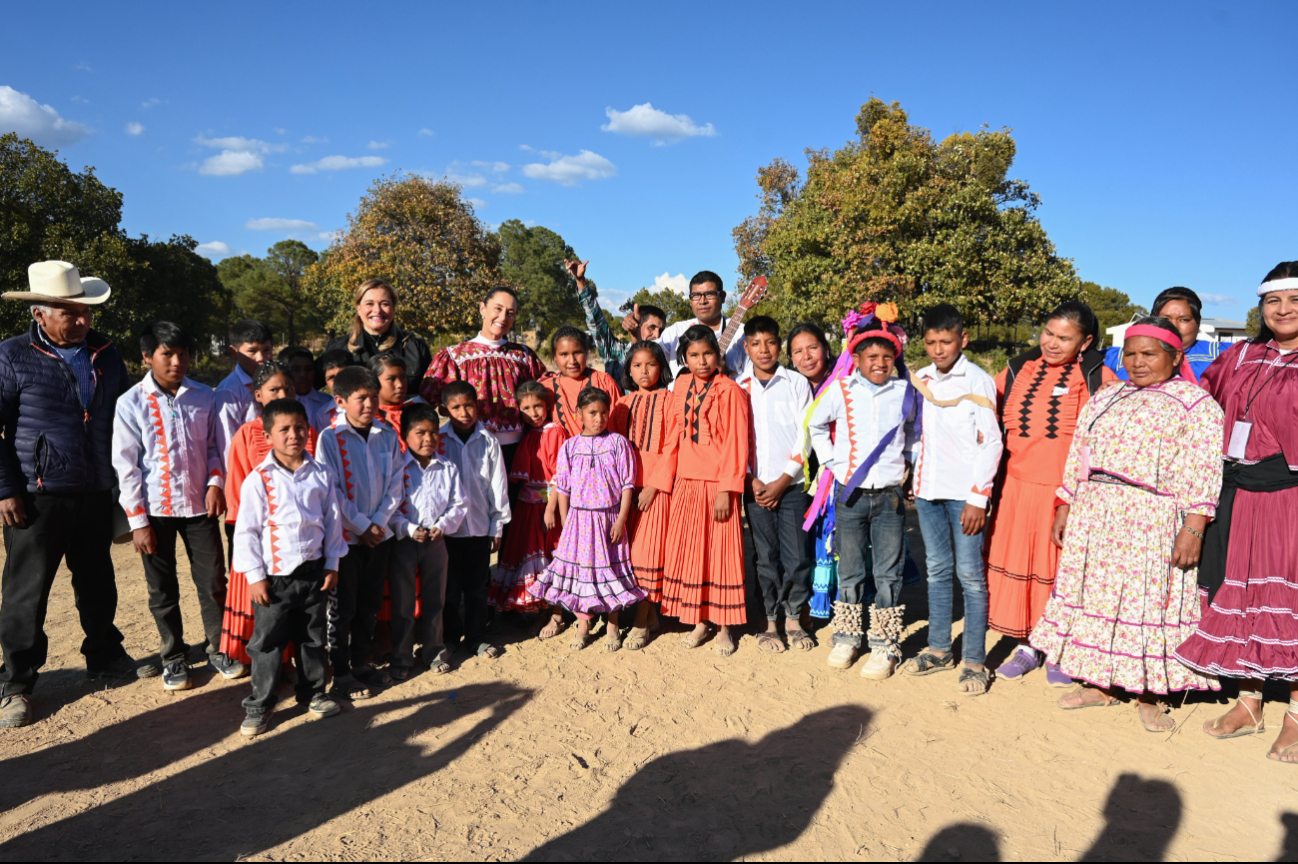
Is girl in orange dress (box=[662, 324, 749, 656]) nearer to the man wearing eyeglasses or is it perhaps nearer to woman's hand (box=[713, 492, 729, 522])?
woman's hand (box=[713, 492, 729, 522])

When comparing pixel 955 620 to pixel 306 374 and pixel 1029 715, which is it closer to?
pixel 1029 715

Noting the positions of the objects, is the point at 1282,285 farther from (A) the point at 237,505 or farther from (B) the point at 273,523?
(A) the point at 237,505

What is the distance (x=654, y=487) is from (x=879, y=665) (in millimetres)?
1709

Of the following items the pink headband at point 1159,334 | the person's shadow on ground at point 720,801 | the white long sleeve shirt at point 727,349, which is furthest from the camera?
the white long sleeve shirt at point 727,349

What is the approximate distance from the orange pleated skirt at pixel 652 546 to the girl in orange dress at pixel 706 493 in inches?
1.7

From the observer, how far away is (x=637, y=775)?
125 inches

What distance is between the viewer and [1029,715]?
3734 millimetres

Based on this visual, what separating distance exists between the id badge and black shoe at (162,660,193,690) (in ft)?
18.4

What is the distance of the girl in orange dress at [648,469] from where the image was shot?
4.61 metres

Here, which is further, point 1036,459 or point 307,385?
point 307,385

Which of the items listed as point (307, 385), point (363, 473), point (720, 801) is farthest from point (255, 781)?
point (307, 385)

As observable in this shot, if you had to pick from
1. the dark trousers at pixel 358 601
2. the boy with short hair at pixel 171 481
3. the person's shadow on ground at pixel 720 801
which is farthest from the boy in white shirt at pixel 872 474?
the boy with short hair at pixel 171 481

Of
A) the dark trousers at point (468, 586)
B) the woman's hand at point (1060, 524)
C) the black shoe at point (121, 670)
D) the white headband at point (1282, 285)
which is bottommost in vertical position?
the black shoe at point (121, 670)

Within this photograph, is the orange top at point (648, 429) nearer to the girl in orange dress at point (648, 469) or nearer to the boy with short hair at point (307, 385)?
the girl in orange dress at point (648, 469)
